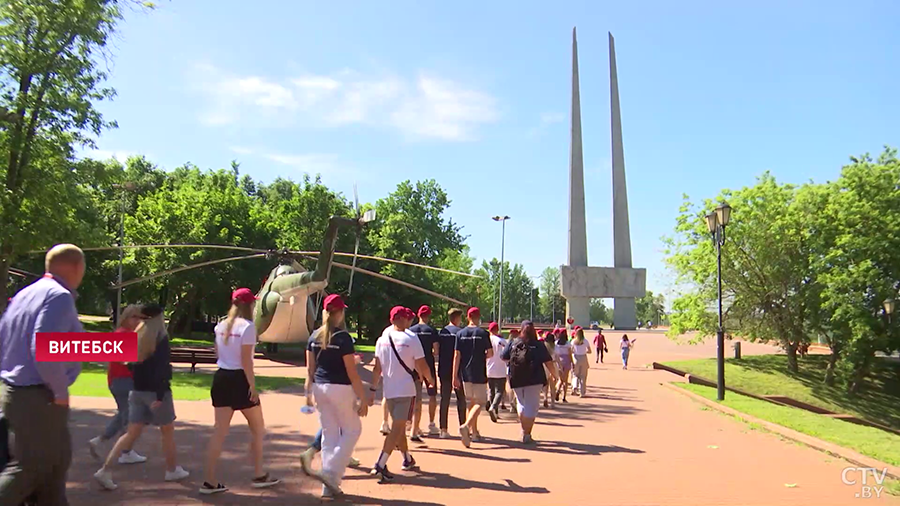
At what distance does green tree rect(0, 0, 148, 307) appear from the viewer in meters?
19.2

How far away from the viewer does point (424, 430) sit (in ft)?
33.5

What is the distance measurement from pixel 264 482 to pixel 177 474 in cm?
92

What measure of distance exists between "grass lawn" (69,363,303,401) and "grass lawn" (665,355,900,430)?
1529cm

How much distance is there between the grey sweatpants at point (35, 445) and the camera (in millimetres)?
3557

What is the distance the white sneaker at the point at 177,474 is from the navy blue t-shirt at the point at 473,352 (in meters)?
4.16

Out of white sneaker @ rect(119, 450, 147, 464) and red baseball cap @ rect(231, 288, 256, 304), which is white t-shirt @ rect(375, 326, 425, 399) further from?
white sneaker @ rect(119, 450, 147, 464)

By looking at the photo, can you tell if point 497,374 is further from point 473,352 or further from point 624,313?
point 624,313

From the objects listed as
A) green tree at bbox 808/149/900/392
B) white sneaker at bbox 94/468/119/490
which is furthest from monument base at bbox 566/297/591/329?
white sneaker at bbox 94/468/119/490

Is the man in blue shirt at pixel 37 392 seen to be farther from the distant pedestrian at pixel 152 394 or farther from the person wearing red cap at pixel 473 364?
the person wearing red cap at pixel 473 364

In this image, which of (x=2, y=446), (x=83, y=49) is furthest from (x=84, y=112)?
(x=2, y=446)

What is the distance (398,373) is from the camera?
22.9ft

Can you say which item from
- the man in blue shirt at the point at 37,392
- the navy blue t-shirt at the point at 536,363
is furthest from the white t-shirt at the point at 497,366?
the man in blue shirt at the point at 37,392

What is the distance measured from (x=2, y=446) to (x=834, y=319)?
25937mm

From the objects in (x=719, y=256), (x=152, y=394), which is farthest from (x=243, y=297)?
(x=719, y=256)
